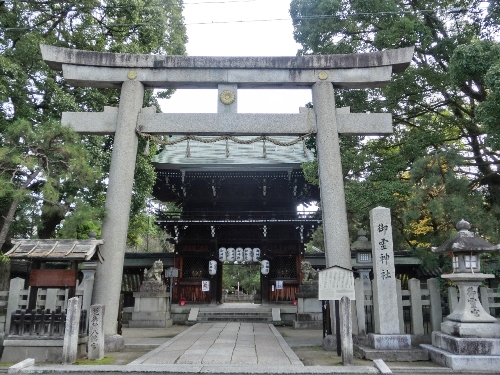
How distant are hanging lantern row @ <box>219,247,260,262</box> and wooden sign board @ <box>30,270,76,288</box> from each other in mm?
11236

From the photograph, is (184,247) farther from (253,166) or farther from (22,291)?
(22,291)

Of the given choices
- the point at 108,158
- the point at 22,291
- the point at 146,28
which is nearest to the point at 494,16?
the point at 146,28

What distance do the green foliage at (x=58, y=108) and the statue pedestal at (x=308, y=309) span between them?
7.10 metres

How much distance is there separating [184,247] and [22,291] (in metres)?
11.4

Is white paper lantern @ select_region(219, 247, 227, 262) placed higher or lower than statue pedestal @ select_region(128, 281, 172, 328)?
higher

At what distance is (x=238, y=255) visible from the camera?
1878 centimetres

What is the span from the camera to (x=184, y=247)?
19.0 m

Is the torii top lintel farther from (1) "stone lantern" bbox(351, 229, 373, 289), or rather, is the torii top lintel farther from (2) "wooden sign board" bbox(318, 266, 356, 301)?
(2) "wooden sign board" bbox(318, 266, 356, 301)

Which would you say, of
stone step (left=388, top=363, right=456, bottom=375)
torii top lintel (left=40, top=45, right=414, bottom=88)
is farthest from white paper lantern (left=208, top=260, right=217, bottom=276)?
stone step (left=388, top=363, right=456, bottom=375)

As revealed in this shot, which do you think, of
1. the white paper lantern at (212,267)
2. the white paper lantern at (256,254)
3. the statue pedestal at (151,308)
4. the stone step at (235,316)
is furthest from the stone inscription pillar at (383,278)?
the white paper lantern at (212,267)

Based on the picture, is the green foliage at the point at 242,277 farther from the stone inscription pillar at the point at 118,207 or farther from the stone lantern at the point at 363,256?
the stone inscription pillar at the point at 118,207

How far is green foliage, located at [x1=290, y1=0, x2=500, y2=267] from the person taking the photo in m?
11.3

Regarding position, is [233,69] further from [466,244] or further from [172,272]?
[172,272]

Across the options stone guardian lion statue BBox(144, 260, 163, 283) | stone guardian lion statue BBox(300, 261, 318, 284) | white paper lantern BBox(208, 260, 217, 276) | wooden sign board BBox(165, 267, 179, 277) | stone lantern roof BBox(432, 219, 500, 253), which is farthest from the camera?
white paper lantern BBox(208, 260, 217, 276)
